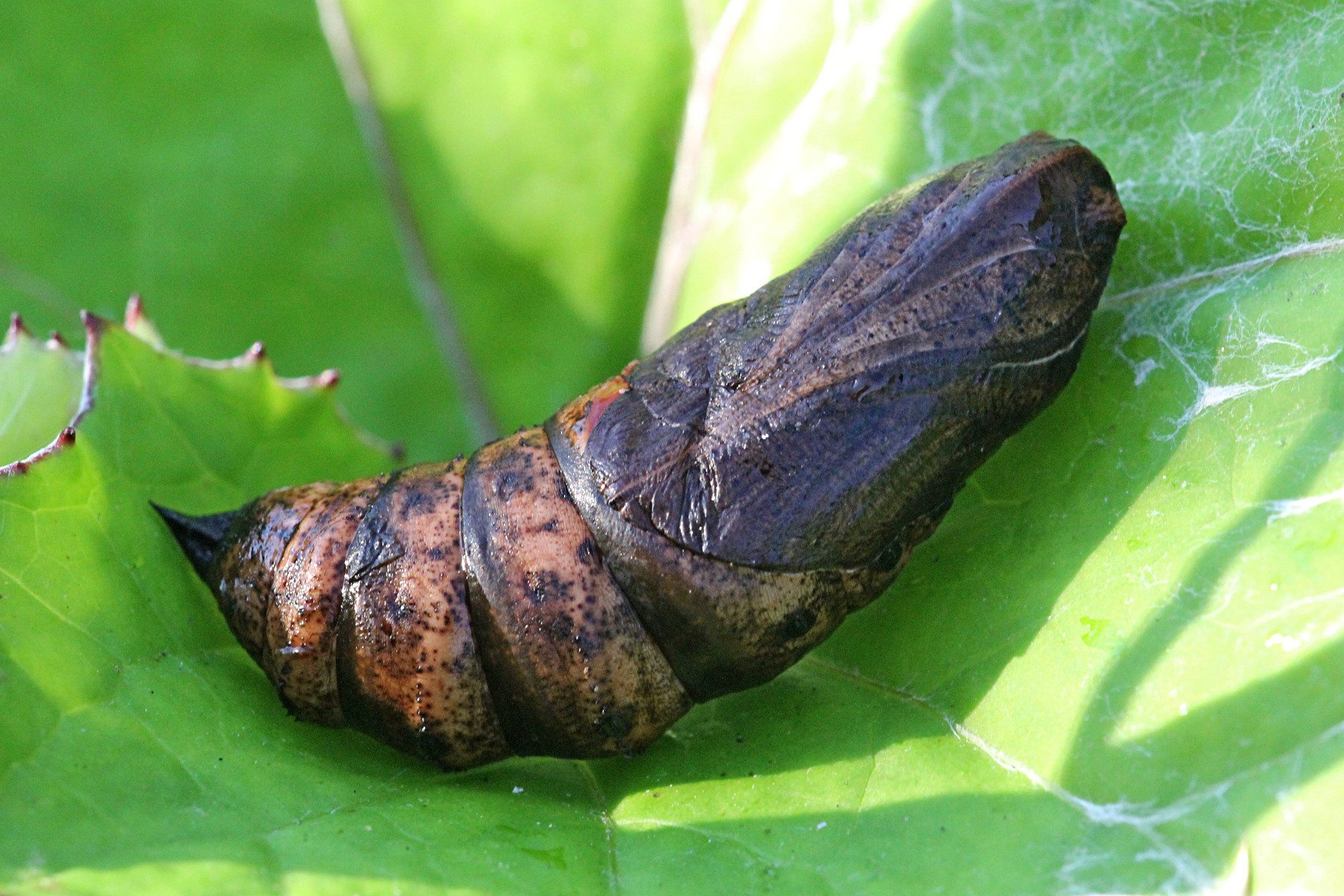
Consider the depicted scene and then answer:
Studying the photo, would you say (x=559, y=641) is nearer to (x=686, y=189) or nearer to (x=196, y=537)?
(x=196, y=537)

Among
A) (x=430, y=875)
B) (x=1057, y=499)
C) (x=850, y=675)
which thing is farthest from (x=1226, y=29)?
(x=430, y=875)

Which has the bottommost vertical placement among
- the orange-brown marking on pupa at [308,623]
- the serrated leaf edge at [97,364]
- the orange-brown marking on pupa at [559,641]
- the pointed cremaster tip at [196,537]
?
the orange-brown marking on pupa at [559,641]

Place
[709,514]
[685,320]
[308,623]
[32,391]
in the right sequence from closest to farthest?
[709,514], [308,623], [32,391], [685,320]

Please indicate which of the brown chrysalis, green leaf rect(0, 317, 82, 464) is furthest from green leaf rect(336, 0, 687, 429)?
green leaf rect(0, 317, 82, 464)

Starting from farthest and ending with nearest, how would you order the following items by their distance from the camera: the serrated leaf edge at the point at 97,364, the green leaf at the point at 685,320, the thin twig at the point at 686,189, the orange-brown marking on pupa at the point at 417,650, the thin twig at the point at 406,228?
the thin twig at the point at 406,228 < the thin twig at the point at 686,189 < the orange-brown marking on pupa at the point at 417,650 < the serrated leaf edge at the point at 97,364 < the green leaf at the point at 685,320

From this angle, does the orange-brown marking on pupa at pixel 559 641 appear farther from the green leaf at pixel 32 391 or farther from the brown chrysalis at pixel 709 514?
the green leaf at pixel 32 391

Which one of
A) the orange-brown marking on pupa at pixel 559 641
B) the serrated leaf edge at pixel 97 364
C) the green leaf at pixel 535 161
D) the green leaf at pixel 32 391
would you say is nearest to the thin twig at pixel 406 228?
the green leaf at pixel 535 161

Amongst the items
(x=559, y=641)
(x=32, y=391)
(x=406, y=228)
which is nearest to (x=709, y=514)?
(x=559, y=641)
